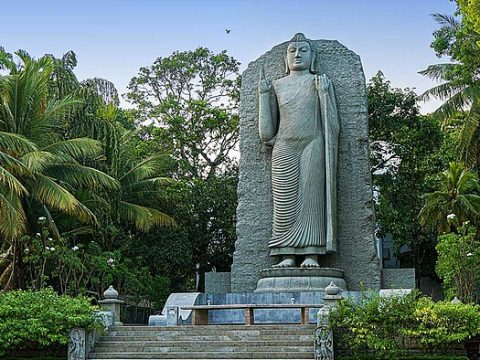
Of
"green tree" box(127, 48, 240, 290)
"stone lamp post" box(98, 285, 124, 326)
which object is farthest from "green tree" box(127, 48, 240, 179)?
"stone lamp post" box(98, 285, 124, 326)

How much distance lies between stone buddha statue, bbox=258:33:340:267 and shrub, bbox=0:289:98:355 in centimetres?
550

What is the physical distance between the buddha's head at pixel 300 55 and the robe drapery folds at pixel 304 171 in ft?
1.02

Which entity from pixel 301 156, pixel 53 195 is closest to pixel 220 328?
pixel 301 156

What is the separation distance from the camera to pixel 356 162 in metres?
17.5

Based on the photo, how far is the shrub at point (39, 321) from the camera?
39.8 feet

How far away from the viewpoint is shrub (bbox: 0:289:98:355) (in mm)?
12133

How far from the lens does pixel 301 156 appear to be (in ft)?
56.4

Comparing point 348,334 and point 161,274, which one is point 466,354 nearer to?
point 348,334

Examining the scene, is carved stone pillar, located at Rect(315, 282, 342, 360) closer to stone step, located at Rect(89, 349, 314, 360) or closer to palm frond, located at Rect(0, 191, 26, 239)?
stone step, located at Rect(89, 349, 314, 360)

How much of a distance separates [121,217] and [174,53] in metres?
9.97

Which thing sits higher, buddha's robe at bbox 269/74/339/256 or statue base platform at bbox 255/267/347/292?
buddha's robe at bbox 269/74/339/256

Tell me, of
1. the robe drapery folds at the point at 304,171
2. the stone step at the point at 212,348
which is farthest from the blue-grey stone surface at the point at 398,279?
the stone step at the point at 212,348

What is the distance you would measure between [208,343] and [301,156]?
603 cm

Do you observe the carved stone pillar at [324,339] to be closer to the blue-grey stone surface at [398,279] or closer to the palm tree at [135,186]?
the blue-grey stone surface at [398,279]
